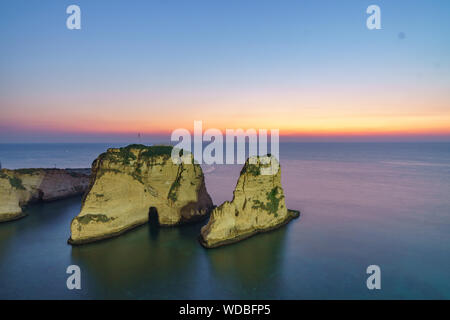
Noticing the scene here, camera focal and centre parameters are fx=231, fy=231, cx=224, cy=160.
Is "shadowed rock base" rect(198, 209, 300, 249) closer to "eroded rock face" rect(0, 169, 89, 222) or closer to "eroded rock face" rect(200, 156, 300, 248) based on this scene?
"eroded rock face" rect(200, 156, 300, 248)

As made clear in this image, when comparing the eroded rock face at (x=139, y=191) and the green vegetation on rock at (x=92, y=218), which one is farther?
the eroded rock face at (x=139, y=191)

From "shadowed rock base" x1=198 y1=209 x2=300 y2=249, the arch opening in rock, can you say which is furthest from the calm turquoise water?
the arch opening in rock

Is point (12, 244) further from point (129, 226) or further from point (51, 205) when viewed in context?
point (51, 205)

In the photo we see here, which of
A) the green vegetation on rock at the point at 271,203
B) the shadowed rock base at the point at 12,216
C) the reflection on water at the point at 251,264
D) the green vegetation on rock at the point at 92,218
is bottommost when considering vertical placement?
the reflection on water at the point at 251,264

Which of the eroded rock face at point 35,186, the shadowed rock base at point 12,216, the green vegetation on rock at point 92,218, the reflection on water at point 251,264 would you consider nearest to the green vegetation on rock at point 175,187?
the green vegetation on rock at point 92,218

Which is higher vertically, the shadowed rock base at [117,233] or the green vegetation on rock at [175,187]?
the green vegetation on rock at [175,187]

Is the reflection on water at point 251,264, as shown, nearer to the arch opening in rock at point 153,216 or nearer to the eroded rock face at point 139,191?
the eroded rock face at point 139,191

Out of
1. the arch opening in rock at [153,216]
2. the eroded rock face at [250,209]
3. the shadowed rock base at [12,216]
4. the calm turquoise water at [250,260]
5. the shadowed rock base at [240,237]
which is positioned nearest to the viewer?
the calm turquoise water at [250,260]
